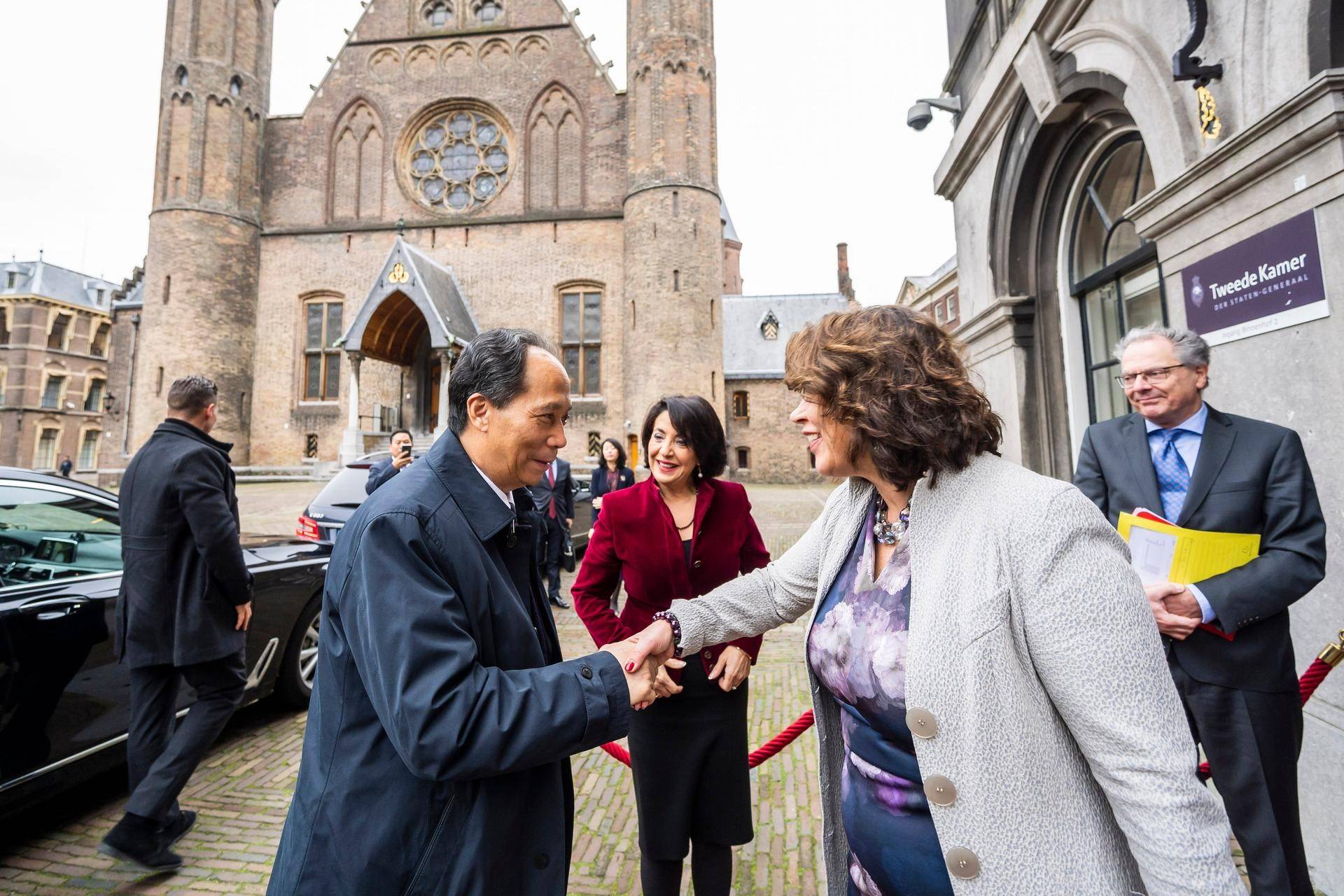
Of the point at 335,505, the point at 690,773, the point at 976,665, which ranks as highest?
the point at 335,505

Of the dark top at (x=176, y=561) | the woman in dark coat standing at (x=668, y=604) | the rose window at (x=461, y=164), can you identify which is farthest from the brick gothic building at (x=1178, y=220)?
the rose window at (x=461, y=164)

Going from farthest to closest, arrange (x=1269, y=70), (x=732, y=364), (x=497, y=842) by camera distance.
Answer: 1. (x=732, y=364)
2. (x=1269, y=70)
3. (x=497, y=842)

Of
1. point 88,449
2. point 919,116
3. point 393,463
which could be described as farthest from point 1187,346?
point 88,449

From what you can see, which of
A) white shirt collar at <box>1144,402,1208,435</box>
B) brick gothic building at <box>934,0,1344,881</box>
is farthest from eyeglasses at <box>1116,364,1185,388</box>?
brick gothic building at <box>934,0,1344,881</box>

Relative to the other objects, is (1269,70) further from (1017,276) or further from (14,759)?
(14,759)

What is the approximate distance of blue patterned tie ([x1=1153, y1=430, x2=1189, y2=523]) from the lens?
90.7 inches

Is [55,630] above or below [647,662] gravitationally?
below

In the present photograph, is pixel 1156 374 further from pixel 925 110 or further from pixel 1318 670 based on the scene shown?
pixel 925 110

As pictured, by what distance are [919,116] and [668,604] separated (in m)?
5.44

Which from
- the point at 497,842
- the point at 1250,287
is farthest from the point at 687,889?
the point at 1250,287

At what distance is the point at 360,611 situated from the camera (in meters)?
1.19

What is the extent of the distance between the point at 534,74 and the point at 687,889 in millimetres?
23216

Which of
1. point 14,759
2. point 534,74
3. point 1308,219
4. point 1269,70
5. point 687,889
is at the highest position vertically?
point 534,74

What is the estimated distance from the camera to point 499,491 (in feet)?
4.81
